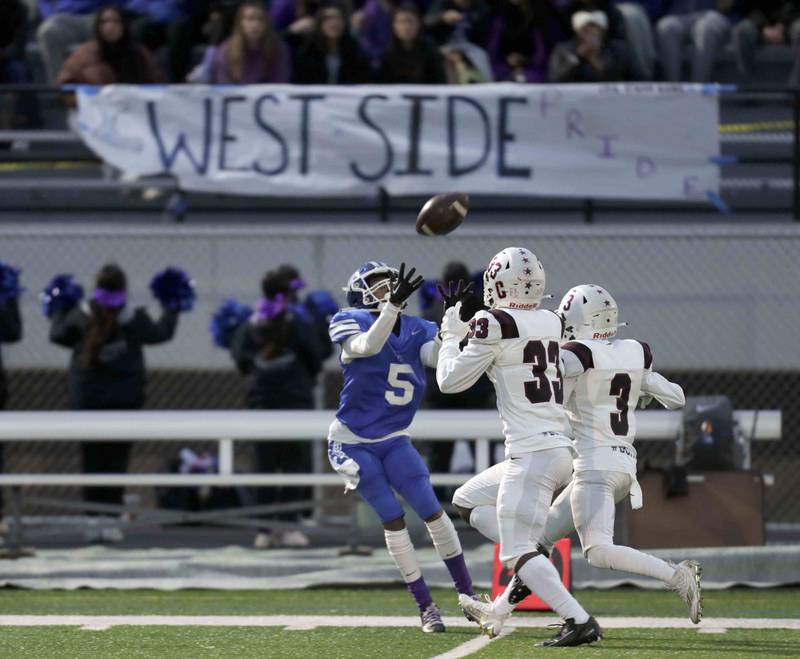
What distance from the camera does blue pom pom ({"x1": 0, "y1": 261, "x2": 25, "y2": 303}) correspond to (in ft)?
33.0

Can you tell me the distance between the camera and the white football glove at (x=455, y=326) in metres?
6.84

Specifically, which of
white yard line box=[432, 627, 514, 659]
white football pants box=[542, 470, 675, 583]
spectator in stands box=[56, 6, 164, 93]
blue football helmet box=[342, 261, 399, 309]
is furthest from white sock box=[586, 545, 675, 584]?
spectator in stands box=[56, 6, 164, 93]

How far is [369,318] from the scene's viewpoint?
7246 millimetres

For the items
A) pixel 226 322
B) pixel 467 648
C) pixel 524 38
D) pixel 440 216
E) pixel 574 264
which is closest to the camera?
pixel 467 648

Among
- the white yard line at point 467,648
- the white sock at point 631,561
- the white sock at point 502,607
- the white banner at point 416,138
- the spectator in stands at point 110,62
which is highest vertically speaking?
the spectator in stands at point 110,62

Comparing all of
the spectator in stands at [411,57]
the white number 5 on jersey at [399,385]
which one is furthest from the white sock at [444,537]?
the spectator in stands at [411,57]

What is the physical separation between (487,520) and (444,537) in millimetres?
380

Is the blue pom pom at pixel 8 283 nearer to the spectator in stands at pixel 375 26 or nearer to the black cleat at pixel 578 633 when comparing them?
the spectator in stands at pixel 375 26

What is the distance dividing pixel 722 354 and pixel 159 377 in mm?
4051

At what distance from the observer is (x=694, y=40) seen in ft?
42.1

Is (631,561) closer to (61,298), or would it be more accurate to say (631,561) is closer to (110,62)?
(61,298)

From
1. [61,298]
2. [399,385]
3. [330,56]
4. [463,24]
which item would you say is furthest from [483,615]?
[463,24]

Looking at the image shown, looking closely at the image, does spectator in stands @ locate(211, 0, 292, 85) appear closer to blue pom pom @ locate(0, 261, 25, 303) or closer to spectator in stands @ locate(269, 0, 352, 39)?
spectator in stands @ locate(269, 0, 352, 39)

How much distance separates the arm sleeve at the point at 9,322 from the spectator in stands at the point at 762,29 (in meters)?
6.03
